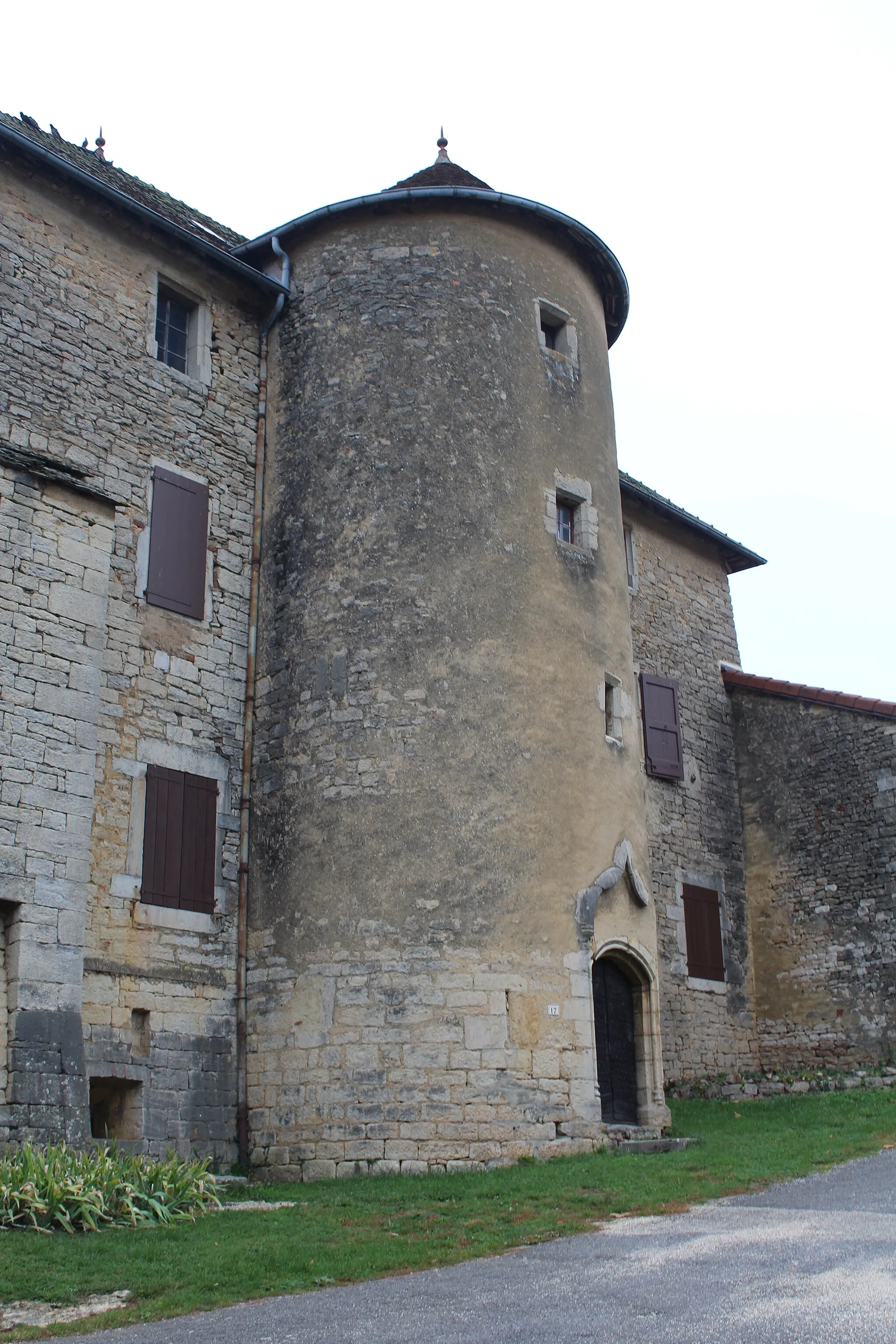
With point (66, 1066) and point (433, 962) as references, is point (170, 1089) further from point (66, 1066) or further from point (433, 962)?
point (433, 962)

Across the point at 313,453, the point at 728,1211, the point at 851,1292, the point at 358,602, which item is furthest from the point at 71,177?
the point at 851,1292

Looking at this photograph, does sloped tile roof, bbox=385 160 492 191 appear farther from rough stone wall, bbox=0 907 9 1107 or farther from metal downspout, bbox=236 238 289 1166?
rough stone wall, bbox=0 907 9 1107

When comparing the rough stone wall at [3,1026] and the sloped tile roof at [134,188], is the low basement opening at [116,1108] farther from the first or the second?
the sloped tile roof at [134,188]

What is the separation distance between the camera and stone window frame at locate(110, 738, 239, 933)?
12070 millimetres

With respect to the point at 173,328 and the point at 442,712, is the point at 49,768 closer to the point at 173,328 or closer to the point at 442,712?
the point at 442,712

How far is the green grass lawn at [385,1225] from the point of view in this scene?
7.22 metres

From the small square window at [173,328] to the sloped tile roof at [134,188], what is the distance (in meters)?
0.74

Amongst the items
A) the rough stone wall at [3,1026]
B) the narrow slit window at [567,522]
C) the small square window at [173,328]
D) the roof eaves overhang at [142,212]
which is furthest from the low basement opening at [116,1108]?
the roof eaves overhang at [142,212]

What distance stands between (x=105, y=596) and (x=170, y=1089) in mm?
4579

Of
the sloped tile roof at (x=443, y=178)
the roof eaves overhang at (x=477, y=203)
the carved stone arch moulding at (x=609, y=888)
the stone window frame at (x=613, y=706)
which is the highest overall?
the sloped tile roof at (x=443, y=178)

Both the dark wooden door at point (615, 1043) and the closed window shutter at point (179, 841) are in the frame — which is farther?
the dark wooden door at point (615, 1043)

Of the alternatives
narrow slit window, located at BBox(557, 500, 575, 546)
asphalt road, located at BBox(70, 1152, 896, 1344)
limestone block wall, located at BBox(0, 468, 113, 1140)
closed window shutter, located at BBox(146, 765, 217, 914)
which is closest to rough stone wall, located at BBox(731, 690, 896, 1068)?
narrow slit window, located at BBox(557, 500, 575, 546)

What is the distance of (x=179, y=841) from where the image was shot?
1259cm

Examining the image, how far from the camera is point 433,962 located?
12.0 m
